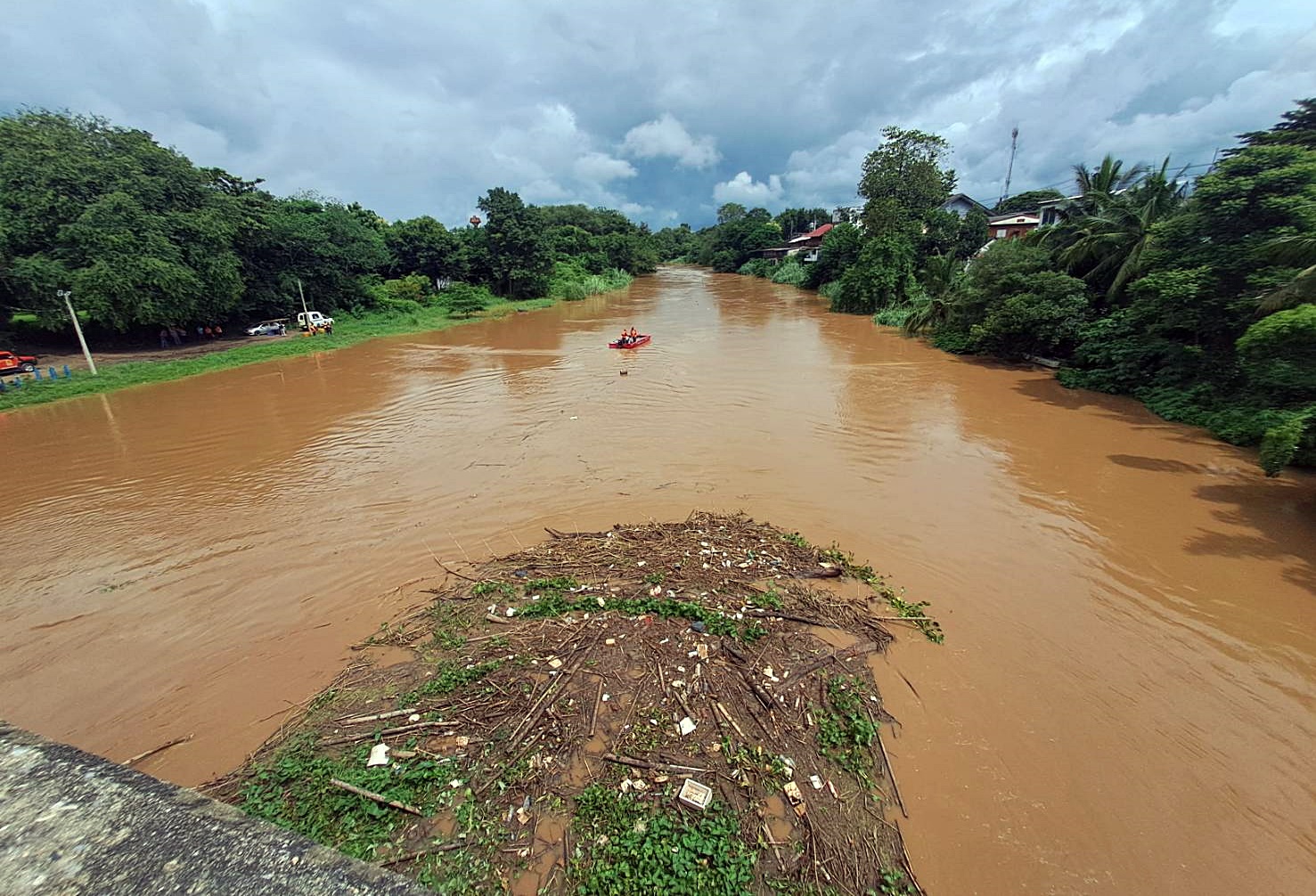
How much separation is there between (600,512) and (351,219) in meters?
30.3

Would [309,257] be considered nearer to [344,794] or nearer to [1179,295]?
[344,794]

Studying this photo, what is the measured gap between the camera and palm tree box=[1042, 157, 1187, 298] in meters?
14.3

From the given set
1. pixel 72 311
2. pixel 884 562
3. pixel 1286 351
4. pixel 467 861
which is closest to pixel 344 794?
pixel 467 861

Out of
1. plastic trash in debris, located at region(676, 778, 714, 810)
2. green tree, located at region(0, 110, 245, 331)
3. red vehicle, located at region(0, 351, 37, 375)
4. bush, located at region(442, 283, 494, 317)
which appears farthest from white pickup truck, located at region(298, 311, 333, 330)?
plastic trash in debris, located at region(676, 778, 714, 810)

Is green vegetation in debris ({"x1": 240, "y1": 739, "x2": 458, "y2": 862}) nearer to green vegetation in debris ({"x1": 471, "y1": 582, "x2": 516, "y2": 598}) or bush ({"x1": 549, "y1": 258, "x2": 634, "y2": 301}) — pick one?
green vegetation in debris ({"x1": 471, "y1": 582, "x2": 516, "y2": 598})

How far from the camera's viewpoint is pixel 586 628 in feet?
16.8

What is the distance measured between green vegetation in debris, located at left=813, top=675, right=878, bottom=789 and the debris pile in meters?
0.01

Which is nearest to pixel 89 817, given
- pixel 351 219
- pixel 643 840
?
pixel 643 840

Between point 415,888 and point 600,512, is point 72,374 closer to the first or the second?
point 600,512

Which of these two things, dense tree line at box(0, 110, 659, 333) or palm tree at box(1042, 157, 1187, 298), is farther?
dense tree line at box(0, 110, 659, 333)

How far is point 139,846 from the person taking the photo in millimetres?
1692

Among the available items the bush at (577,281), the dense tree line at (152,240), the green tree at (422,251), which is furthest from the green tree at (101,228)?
the bush at (577,281)

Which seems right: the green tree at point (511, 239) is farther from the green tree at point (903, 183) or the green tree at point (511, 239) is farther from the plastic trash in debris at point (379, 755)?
the plastic trash in debris at point (379, 755)

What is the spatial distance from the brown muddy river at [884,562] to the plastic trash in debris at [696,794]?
1391mm
